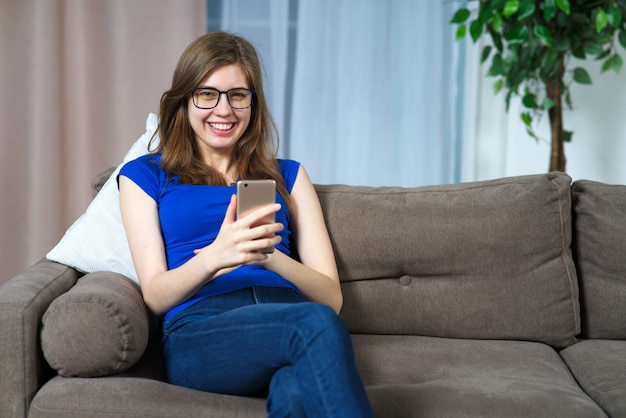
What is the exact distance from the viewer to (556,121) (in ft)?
9.56

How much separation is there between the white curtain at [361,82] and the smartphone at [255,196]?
174cm

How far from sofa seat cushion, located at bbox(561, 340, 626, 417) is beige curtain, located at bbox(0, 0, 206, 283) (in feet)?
6.43

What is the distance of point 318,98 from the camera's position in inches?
125

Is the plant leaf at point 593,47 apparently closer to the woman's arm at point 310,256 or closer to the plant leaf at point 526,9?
the plant leaf at point 526,9

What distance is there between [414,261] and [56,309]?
0.87 metres

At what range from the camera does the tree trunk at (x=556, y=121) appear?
2887mm

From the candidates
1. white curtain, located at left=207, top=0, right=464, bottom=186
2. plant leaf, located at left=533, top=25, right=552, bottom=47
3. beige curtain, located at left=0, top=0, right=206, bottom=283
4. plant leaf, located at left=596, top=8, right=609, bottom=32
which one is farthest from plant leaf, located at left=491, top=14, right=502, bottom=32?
beige curtain, located at left=0, top=0, right=206, bottom=283

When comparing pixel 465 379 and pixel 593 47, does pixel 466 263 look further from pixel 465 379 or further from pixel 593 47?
pixel 593 47

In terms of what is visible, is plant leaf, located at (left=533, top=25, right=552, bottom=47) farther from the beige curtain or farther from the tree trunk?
the beige curtain

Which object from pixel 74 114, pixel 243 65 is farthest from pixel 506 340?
pixel 74 114

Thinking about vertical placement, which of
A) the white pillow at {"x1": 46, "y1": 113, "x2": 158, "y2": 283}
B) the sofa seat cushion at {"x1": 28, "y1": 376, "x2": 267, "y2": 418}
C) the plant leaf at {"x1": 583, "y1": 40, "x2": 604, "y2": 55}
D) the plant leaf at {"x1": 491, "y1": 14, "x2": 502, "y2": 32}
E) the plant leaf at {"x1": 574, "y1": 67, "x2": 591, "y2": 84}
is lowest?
the sofa seat cushion at {"x1": 28, "y1": 376, "x2": 267, "y2": 418}

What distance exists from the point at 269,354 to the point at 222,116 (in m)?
0.63

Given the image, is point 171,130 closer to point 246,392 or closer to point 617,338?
point 246,392

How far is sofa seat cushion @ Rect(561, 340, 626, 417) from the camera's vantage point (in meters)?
1.52
